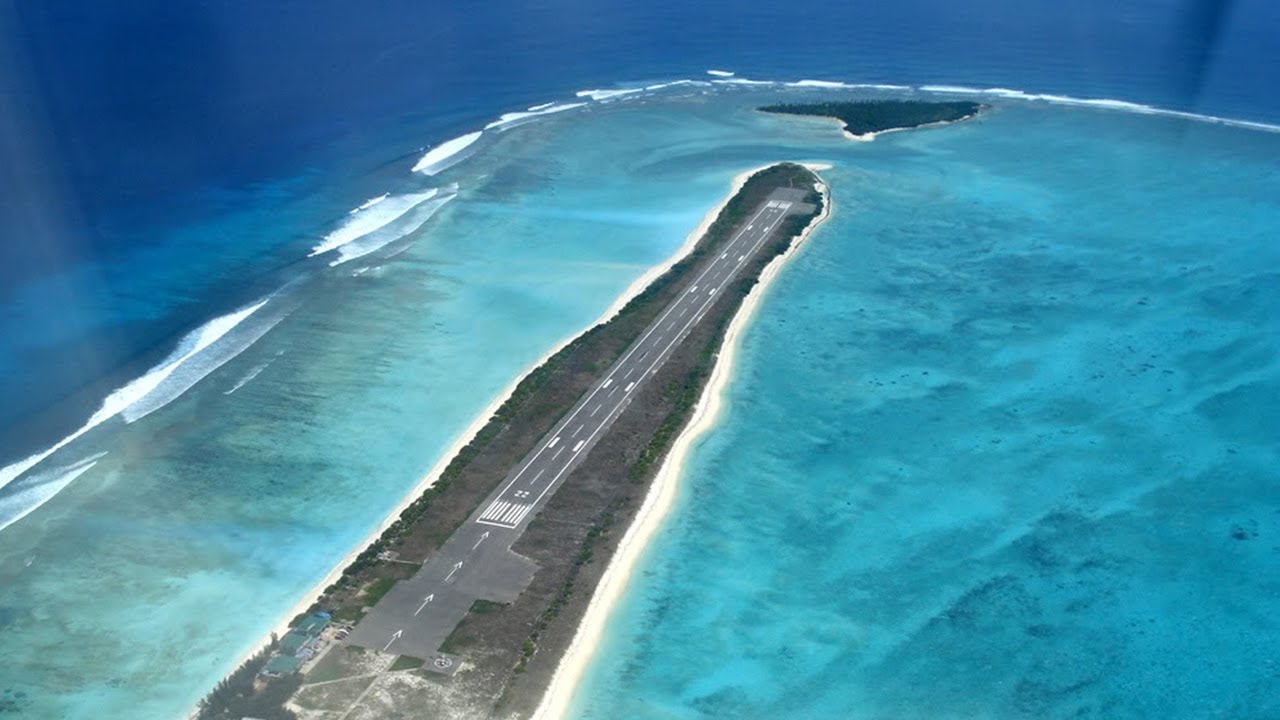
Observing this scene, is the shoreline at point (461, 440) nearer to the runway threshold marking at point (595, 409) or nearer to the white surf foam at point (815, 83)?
the runway threshold marking at point (595, 409)

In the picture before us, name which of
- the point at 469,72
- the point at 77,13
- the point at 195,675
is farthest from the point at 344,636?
the point at 77,13

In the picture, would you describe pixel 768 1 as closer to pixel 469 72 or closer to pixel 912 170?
pixel 469 72

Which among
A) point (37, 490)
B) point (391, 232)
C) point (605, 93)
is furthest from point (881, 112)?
point (37, 490)

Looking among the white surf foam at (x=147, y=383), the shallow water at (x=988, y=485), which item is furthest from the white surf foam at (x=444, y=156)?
the shallow water at (x=988, y=485)

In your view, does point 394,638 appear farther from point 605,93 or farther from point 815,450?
point 605,93

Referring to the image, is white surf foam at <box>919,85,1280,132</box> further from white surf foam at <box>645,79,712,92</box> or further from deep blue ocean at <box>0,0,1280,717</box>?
white surf foam at <box>645,79,712,92</box>

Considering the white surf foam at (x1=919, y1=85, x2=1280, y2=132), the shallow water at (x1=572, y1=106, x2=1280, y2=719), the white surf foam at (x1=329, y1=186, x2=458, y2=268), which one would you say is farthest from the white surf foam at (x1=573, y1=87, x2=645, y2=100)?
the shallow water at (x1=572, y1=106, x2=1280, y2=719)
